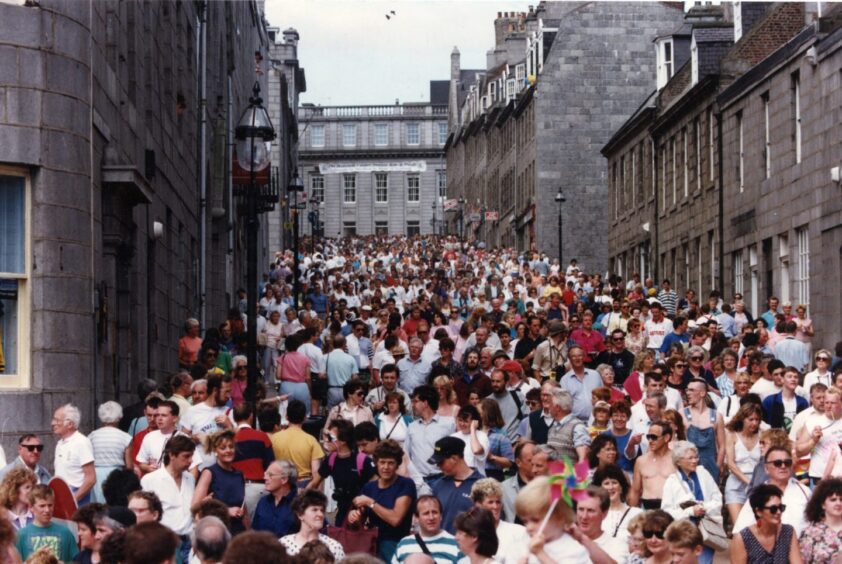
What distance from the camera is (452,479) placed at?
12625 millimetres

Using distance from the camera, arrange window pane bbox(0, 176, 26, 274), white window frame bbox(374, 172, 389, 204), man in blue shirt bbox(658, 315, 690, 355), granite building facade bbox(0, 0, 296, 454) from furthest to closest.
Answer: white window frame bbox(374, 172, 389, 204), man in blue shirt bbox(658, 315, 690, 355), window pane bbox(0, 176, 26, 274), granite building facade bbox(0, 0, 296, 454)

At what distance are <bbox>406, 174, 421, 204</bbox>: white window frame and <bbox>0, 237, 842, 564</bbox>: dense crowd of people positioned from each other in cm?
12248

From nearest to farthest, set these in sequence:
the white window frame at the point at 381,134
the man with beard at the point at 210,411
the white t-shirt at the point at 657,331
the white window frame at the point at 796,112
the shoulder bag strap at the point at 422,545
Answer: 1. the shoulder bag strap at the point at 422,545
2. the man with beard at the point at 210,411
3. the white t-shirt at the point at 657,331
4. the white window frame at the point at 796,112
5. the white window frame at the point at 381,134

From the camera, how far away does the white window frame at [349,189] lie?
479 feet

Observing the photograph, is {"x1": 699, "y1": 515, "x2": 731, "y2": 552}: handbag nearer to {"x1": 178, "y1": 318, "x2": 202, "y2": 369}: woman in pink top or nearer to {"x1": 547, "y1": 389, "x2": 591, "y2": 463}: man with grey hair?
{"x1": 547, "y1": 389, "x2": 591, "y2": 463}: man with grey hair


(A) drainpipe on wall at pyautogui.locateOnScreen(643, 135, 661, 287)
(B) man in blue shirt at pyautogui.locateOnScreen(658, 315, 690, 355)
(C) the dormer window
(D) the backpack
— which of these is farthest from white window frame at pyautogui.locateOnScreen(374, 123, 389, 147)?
(D) the backpack

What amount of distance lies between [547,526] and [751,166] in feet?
98.7

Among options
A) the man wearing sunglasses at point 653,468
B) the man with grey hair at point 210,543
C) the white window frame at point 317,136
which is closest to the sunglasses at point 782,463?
the man wearing sunglasses at point 653,468

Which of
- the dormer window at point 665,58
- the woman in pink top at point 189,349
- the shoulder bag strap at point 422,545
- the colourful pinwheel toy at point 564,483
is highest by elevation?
the dormer window at point 665,58

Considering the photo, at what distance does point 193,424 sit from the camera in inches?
592

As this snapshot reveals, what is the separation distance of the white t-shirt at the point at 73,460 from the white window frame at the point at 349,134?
137 meters

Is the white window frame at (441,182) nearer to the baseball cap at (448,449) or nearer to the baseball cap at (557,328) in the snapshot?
the baseball cap at (557,328)

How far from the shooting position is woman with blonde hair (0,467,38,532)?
1077 cm

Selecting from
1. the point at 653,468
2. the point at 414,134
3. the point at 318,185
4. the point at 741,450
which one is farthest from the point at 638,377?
the point at 414,134
